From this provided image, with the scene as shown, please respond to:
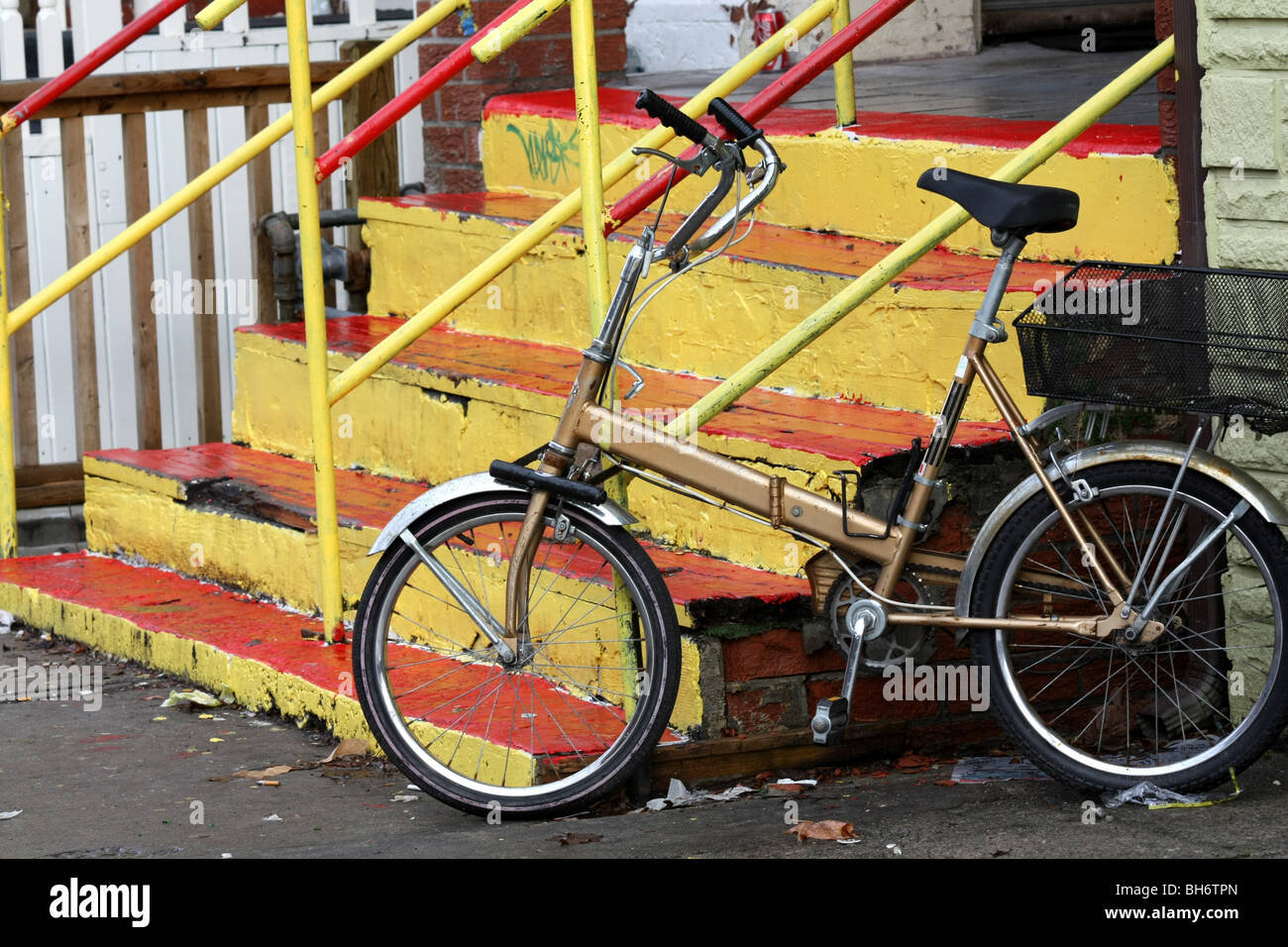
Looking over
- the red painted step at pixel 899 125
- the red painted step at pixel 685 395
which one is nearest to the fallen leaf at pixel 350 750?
the red painted step at pixel 685 395

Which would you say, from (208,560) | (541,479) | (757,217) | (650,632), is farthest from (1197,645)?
(208,560)

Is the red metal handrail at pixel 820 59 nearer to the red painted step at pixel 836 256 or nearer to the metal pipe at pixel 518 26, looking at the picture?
the red painted step at pixel 836 256

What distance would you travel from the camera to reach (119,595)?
18.4ft

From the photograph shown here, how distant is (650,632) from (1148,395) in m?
1.07

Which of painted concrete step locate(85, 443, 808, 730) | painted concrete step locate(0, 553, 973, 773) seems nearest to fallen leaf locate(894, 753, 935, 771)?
painted concrete step locate(0, 553, 973, 773)

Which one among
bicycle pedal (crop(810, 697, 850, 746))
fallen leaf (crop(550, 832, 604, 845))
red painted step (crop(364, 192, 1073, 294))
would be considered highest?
red painted step (crop(364, 192, 1073, 294))

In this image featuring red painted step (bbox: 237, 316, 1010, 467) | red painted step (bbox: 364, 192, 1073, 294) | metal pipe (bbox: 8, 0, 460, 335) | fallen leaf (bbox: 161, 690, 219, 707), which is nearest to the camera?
red painted step (bbox: 237, 316, 1010, 467)

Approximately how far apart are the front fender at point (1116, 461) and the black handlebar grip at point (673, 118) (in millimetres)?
933

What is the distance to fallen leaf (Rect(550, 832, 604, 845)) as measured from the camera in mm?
3656

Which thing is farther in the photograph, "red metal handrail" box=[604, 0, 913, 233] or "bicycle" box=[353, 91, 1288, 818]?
"red metal handrail" box=[604, 0, 913, 233]

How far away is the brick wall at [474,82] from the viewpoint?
666cm

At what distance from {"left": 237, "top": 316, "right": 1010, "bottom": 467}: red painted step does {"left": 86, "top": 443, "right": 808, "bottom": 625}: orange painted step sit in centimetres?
32

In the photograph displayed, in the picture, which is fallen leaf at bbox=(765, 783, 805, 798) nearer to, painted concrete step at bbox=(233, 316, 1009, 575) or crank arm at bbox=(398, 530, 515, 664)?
painted concrete step at bbox=(233, 316, 1009, 575)
